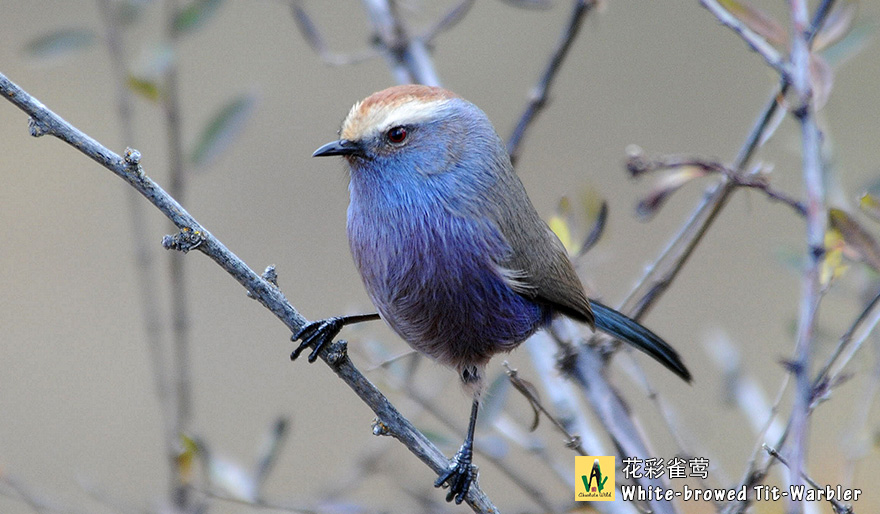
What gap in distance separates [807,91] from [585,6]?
35.4 inches

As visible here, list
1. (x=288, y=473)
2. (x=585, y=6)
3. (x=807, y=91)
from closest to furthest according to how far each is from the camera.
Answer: (x=807, y=91)
(x=585, y=6)
(x=288, y=473)

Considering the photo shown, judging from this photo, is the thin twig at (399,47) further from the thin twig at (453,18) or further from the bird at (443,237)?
the bird at (443,237)

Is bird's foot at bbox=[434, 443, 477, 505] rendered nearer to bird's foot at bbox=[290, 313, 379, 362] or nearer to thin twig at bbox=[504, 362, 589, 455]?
thin twig at bbox=[504, 362, 589, 455]

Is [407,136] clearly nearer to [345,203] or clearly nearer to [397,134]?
[397,134]

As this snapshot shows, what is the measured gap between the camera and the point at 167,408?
237cm

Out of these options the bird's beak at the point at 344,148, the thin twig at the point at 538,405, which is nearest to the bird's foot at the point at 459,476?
the thin twig at the point at 538,405

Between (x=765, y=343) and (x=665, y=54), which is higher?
(x=665, y=54)

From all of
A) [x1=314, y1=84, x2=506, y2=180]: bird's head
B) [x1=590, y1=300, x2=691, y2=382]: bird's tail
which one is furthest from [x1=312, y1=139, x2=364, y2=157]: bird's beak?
[x1=590, y1=300, x2=691, y2=382]: bird's tail

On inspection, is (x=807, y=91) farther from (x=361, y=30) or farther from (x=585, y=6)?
(x=361, y=30)

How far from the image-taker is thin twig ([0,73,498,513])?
147 cm

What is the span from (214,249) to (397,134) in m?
0.62

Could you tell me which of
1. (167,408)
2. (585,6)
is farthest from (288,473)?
(585,6)

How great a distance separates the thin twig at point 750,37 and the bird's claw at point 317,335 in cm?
104

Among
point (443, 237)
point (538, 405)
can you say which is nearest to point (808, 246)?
point (538, 405)
